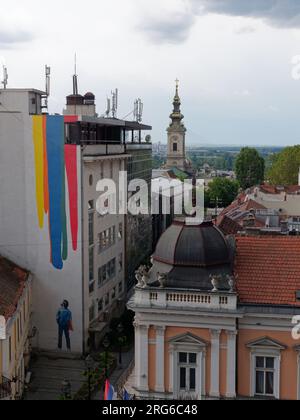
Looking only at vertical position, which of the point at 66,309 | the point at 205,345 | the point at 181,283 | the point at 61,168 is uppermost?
the point at 61,168

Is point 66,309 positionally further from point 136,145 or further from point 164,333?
point 136,145

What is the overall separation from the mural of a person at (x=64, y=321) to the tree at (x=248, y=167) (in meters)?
97.2

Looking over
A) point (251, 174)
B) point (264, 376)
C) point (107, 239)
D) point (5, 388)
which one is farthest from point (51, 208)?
point (251, 174)

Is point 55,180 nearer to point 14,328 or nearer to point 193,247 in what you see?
point 14,328

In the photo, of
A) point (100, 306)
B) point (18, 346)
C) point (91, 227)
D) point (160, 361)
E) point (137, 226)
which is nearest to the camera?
point (160, 361)

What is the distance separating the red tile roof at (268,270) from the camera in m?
26.2

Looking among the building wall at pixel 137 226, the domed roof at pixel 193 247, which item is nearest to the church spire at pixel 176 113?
the building wall at pixel 137 226

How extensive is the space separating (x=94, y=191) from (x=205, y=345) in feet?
66.4

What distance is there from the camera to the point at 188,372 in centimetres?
2625

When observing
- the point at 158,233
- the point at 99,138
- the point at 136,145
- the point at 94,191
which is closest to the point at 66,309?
the point at 94,191

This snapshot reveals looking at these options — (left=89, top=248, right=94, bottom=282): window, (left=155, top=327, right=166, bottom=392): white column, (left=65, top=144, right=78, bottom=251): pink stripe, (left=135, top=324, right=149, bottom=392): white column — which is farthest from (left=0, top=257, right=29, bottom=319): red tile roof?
(left=155, top=327, right=166, bottom=392): white column

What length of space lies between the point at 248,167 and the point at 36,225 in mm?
99116

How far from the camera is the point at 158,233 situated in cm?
7112
